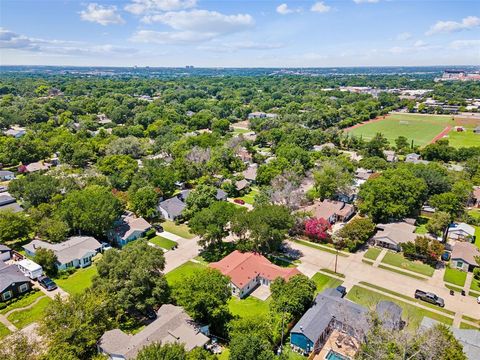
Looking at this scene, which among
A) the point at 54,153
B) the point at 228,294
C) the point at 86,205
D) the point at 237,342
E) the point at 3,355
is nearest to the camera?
the point at 3,355

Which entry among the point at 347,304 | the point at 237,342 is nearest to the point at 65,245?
the point at 237,342

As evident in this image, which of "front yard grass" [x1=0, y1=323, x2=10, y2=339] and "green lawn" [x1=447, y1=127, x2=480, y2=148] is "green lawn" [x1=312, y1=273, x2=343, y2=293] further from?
"green lawn" [x1=447, y1=127, x2=480, y2=148]

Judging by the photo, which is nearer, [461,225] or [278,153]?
[461,225]

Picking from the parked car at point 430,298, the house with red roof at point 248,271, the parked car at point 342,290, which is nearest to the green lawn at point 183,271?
the house with red roof at point 248,271

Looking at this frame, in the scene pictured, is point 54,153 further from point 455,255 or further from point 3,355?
point 455,255

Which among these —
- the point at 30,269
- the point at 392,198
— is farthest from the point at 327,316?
the point at 30,269

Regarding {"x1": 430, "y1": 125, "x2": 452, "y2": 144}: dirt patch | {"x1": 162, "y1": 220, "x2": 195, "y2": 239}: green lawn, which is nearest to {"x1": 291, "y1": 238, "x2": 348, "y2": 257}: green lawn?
{"x1": 162, "y1": 220, "x2": 195, "y2": 239}: green lawn
